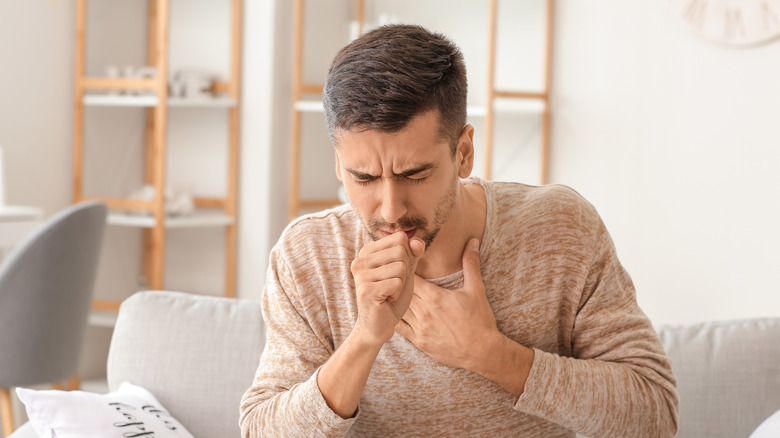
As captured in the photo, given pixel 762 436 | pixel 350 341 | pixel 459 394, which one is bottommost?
pixel 762 436

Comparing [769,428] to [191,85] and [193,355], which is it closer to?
[193,355]

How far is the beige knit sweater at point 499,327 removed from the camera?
142 centimetres

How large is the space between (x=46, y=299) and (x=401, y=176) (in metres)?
1.67

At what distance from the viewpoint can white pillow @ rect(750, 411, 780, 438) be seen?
62.2 inches

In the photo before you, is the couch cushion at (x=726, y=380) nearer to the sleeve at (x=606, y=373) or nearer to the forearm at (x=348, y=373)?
the sleeve at (x=606, y=373)

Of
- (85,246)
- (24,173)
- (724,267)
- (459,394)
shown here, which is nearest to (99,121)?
Answer: (24,173)

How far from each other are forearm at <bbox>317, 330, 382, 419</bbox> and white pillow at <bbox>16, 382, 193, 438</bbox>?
44cm

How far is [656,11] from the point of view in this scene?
2990mm

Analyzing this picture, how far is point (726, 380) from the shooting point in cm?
177

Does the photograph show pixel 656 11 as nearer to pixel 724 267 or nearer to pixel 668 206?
pixel 668 206

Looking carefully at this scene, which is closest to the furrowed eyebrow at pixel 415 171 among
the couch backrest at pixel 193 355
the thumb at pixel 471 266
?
the thumb at pixel 471 266

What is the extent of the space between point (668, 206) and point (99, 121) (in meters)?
2.33

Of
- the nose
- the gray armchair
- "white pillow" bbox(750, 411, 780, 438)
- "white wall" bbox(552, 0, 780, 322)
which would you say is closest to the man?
the nose

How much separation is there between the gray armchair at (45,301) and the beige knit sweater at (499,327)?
131 cm
